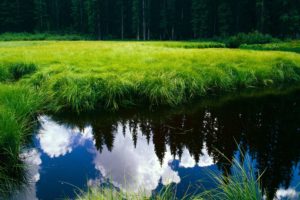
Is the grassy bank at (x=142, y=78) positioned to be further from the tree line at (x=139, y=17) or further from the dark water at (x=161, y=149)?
the tree line at (x=139, y=17)

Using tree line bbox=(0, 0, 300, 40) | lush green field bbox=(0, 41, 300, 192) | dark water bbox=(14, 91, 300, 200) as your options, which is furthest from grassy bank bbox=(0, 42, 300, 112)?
tree line bbox=(0, 0, 300, 40)

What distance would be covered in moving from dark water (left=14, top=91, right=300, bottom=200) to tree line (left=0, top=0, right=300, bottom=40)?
36687mm

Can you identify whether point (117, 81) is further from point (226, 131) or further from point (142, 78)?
point (226, 131)

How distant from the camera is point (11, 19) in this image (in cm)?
5175

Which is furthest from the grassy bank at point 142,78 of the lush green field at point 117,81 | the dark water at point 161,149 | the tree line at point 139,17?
the tree line at point 139,17

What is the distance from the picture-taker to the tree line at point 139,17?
42.6 meters

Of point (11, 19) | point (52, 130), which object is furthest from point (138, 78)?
point (11, 19)

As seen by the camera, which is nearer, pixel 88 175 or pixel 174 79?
pixel 88 175

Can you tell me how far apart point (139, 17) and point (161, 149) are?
47443 millimetres

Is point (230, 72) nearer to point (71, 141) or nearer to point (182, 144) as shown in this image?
point (182, 144)

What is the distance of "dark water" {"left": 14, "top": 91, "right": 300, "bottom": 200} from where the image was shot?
4117 millimetres

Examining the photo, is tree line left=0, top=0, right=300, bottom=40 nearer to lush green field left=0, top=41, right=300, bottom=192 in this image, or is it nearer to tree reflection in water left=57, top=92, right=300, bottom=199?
lush green field left=0, top=41, right=300, bottom=192

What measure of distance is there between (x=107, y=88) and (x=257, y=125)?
416cm

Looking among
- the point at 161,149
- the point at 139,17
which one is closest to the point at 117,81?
the point at 161,149
